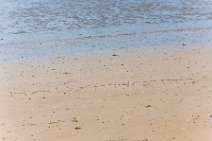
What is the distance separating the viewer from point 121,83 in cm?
1078

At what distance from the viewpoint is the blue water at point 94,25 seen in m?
14.7

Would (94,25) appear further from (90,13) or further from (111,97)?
(111,97)

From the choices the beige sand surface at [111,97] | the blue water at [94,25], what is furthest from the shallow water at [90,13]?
the beige sand surface at [111,97]

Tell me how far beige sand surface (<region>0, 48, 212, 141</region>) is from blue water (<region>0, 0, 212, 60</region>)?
127cm

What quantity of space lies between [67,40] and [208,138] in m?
8.47

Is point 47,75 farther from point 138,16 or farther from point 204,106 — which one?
point 138,16

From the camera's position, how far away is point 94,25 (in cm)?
1711

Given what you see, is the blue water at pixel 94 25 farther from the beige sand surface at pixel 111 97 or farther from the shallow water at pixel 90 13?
the beige sand surface at pixel 111 97

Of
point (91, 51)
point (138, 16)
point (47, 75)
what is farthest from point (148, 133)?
point (138, 16)

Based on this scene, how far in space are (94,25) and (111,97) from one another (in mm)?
7559

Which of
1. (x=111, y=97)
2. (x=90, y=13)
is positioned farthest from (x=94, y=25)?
(x=111, y=97)

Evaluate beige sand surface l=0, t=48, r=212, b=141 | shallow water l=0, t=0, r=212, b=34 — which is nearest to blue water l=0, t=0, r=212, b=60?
shallow water l=0, t=0, r=212, b=34

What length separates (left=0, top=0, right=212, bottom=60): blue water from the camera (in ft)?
48.1

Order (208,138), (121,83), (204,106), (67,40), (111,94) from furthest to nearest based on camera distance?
(67,40)
(121,83)
(111,94)
(204,106)
(208,138)
